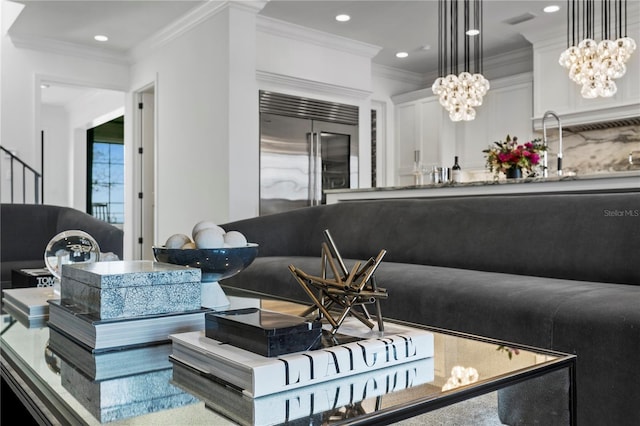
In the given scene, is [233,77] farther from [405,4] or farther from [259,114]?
[405,4]

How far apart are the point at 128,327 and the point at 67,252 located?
66cm

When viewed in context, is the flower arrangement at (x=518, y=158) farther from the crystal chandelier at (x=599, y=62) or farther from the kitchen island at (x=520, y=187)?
the crystal chandelier at (x=599, y=62)

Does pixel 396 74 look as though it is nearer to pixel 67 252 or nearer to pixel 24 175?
pixel 24 175

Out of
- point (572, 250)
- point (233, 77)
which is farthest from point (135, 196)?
point (572, 250)

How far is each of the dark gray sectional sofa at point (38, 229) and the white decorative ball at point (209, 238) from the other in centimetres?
246

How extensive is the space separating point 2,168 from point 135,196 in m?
1.41

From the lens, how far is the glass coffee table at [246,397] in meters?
0.75

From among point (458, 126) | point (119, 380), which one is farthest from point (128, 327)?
point (458, 126)

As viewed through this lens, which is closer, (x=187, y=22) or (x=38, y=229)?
(x=38, y=229)

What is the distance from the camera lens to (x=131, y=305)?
1.07 meters

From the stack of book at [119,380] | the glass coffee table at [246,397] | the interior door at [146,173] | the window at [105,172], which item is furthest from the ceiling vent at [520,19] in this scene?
the window at [105,172]

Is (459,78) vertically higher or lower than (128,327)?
higher

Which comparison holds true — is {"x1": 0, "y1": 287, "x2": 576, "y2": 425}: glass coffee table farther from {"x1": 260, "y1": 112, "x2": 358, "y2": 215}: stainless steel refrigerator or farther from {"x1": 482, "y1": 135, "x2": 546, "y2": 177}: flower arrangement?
{"x1": 260, "y1": 112, "x2": 358, "y2": 215}: stainless steel refrigerator

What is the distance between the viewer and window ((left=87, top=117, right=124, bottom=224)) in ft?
34.2
